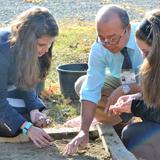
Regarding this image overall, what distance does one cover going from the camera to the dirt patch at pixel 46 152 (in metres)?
3.42

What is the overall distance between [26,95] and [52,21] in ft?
2.25

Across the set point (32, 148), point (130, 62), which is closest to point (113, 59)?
point (130, 62)

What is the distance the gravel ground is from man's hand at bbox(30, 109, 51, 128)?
7.12 meters

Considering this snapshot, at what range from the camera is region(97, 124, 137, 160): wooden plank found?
3260mm

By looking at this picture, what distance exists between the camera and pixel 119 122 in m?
3.91

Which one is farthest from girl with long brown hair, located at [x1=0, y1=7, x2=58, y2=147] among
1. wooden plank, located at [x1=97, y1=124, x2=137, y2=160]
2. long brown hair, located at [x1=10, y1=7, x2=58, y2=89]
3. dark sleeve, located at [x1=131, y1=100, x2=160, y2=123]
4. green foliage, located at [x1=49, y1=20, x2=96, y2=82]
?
green foliage, located at [x1=49, y1=20, x2=96, y2=82]

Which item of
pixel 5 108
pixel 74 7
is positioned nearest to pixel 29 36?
pixel 5 108

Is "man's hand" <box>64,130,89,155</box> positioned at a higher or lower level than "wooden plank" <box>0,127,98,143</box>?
higher

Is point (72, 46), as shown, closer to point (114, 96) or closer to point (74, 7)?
point (114, 96)

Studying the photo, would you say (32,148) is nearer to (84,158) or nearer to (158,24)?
(84,158)

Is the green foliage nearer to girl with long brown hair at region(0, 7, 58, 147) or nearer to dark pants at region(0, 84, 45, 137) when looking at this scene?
dark pants at region(0, 84, 45, 137)

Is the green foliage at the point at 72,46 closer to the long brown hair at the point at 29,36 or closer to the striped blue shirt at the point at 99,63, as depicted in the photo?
the striped blue shirt at the point at 99,63

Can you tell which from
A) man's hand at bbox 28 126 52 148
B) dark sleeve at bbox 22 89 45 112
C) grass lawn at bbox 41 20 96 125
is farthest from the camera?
grass lawn at bbox 41 20 96 125

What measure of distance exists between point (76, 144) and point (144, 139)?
1.44 ft
